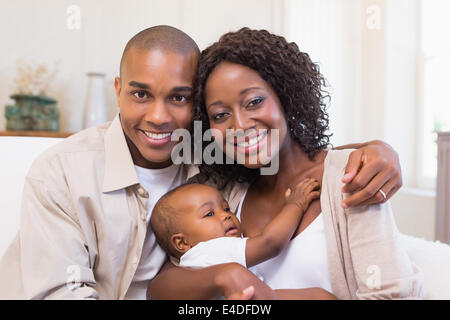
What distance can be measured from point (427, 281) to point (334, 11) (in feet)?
9.32

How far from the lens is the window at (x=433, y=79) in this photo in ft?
10.3

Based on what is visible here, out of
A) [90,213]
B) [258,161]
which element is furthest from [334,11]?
[90,213]

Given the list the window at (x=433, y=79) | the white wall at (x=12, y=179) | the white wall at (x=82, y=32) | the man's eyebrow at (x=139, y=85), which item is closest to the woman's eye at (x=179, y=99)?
the man's eyebrow at (x=139, y=85)

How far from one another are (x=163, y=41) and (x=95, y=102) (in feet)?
6.73

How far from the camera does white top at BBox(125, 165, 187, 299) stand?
1381 millimetres

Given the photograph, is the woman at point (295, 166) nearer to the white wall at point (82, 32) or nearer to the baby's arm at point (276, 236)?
the baby's arm at point (276, 236)

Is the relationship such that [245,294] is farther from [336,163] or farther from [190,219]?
[336,163]

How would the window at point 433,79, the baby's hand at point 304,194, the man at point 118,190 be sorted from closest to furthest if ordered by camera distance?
1. the man at point 118,190
2. the baby's hand at point 304,194
3. the window at point 433,79

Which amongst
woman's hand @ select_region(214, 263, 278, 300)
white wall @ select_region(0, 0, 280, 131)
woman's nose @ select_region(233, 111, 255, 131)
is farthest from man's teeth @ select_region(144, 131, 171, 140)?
white wall @ select_region(0, 0, 280, 131)

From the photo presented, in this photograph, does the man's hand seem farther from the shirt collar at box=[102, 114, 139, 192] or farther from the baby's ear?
the shirt collar at box=[102, 114, 139, 192]

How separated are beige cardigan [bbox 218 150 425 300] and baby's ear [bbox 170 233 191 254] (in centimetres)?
44

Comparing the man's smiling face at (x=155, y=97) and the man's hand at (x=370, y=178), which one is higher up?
the man's smiling face at (x=155, y=97)

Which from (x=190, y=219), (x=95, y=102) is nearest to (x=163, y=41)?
(x=190, y=219)

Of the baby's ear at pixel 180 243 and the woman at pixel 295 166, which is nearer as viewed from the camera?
the woman at pixel 295 166
